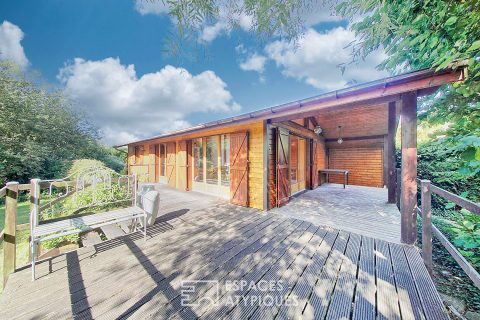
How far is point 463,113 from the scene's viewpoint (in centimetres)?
243

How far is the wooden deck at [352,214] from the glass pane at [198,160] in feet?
11.3

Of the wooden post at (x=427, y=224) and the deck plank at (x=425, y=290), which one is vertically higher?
the wooden post at (x=427, y=224)

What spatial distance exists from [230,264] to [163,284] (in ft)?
2.42

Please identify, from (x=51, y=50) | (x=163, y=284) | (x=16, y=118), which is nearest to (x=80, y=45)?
(x=51, y=50)

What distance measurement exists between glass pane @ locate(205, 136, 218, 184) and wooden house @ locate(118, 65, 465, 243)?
0.11 feet

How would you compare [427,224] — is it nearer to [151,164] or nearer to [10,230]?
[10,230]

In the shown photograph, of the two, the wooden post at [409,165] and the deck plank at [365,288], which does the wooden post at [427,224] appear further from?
the deck plank at [365,288]

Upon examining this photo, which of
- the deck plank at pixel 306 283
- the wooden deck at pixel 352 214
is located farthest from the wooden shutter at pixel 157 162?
the deck plank at pixel 306 283

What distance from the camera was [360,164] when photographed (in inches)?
344

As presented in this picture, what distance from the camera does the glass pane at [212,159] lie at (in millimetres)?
5848

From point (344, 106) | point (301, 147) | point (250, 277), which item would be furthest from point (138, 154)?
point (344, 106)

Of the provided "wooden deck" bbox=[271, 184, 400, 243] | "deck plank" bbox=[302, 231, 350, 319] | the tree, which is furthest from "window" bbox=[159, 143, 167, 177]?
"deck plank" bbox=[302, 231, 350, 319]

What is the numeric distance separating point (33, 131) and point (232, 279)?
1486 cm

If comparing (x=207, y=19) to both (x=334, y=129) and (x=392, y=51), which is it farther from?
(x=334, y=129)
